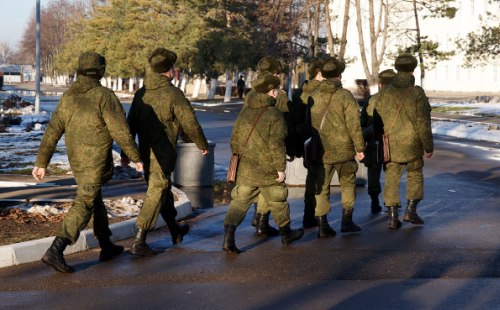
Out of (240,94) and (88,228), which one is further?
(240,94)

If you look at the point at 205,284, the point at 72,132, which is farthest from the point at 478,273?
the point at 72,132

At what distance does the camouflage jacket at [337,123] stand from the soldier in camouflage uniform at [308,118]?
5.0 inches

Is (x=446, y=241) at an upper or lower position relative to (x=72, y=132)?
lower

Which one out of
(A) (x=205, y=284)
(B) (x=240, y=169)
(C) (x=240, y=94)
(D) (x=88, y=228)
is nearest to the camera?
(A) (x=205, y=284)

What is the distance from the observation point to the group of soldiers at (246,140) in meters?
7.98

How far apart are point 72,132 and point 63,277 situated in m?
1.20

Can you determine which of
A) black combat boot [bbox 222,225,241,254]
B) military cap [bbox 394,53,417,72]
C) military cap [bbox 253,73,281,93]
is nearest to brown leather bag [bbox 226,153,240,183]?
black combat boot [bbox 222,225,241,254]

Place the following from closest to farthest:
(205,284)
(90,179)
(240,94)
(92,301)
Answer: (92,301), (205,284), (90,179), (240,94)

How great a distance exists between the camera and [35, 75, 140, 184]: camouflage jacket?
26.1ft

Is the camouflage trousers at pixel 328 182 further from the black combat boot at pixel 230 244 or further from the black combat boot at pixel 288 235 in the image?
the black combat boot at pixel 230 244

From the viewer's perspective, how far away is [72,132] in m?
8.00

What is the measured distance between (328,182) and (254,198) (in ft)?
3.69

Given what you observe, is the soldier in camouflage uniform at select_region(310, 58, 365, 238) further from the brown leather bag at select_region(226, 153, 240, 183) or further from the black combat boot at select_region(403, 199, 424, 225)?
the brown leather bag at select_region(226, 153, 240, 183)

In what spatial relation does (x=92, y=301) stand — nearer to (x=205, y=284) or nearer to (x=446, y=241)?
(x=205, y=284)
